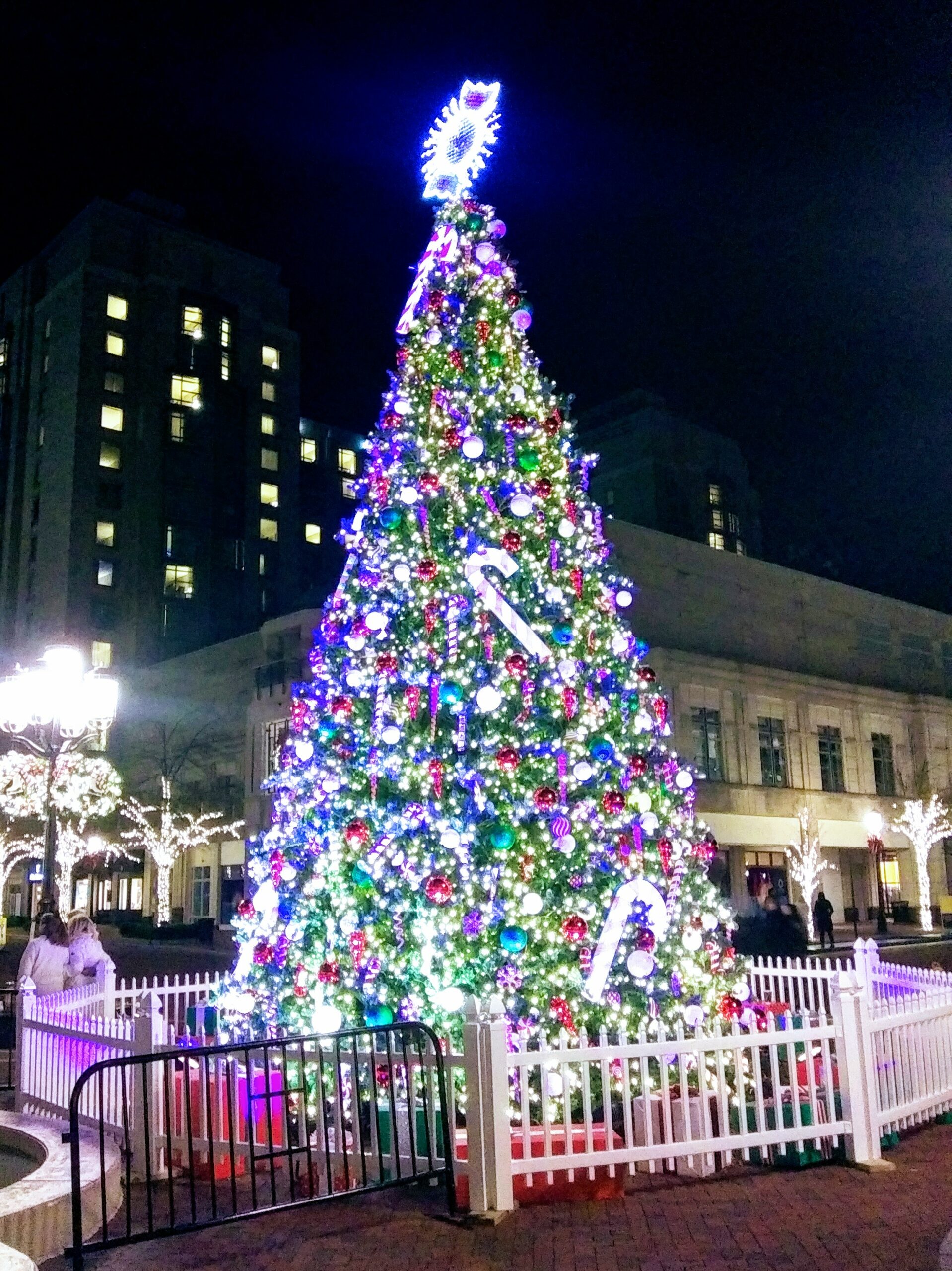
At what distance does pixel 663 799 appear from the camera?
373 inches

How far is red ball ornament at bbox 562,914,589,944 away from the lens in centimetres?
858

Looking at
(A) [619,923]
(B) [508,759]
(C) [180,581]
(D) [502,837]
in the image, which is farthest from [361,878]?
(C) [180,581]

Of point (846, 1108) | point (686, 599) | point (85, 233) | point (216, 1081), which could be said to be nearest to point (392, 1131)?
point (216, 1081)

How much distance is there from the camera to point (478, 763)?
9.12 metres

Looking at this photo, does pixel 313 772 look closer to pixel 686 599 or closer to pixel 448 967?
pixel 448 967

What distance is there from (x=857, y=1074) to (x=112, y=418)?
71.7 meters

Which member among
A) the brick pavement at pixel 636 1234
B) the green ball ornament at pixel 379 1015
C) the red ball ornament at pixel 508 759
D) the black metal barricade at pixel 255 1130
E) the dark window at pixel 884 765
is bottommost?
the brick pavement at pixel 636 1234

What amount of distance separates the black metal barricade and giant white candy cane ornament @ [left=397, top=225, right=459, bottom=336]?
661cm

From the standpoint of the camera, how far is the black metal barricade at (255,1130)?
255 inches

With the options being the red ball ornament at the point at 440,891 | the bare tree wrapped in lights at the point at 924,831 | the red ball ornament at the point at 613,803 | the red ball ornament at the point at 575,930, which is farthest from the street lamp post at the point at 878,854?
the red ball ornament at the point at 440,891

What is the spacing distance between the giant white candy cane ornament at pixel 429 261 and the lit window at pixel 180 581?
2454 inches

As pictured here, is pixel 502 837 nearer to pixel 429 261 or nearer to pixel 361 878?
pixel 361 878

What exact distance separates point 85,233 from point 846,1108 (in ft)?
254

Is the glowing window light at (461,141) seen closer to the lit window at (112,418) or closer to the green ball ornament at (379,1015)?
the green ball ornament at (379,1015)
